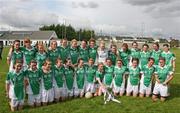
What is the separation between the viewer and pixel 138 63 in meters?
12.5

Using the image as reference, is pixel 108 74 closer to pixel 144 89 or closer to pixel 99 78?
pixel 99 78

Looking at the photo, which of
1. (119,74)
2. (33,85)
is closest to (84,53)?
(119,74)

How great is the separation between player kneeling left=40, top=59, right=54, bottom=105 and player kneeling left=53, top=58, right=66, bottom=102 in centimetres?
27

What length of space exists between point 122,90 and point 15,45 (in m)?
4.44

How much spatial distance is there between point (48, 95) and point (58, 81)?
2.35 feet

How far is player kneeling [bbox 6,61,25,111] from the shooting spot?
956cm

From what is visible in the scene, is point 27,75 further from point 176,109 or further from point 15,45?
point 176,109

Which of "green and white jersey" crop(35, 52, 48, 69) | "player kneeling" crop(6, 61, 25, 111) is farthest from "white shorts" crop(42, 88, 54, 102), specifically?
"green and white jersey" crop(35, 52, 48, 69)

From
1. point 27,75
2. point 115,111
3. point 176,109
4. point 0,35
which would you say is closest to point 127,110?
point 115,111

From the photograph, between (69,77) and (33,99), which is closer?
(33,99)

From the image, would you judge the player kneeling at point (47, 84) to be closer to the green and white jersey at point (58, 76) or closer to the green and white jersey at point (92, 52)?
the green and white jersey at point (58, 76)

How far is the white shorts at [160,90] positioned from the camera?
37.4 feet

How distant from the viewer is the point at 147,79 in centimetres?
1188

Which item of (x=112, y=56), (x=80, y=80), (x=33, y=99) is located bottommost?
(x=33, y=99)
